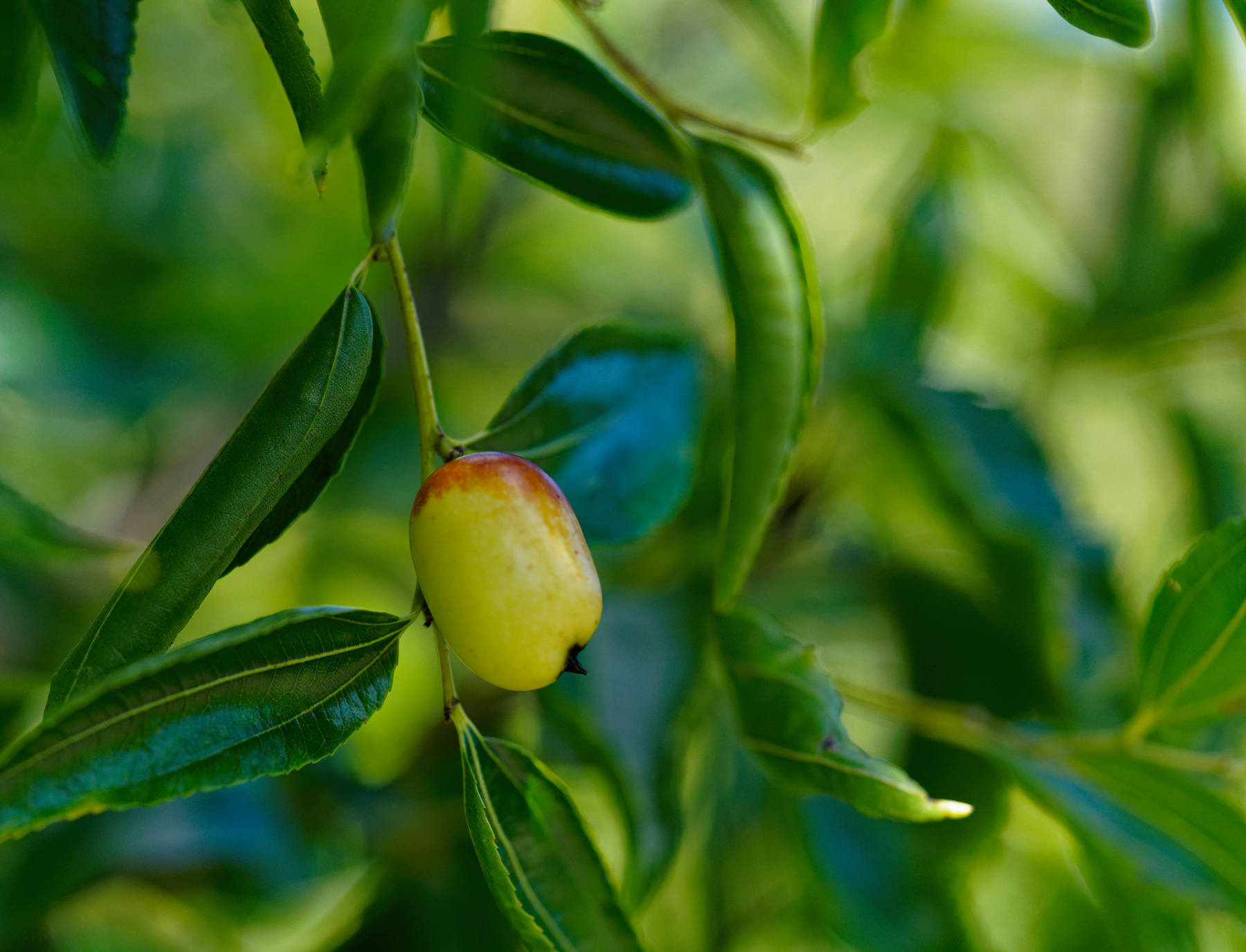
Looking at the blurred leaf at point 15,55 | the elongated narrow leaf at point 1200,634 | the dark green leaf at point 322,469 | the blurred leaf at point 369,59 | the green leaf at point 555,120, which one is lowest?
the elongated narrow leaf at point 1200,634

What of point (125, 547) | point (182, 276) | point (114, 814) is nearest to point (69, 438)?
point (182, 276)

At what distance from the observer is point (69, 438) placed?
39.0 inches

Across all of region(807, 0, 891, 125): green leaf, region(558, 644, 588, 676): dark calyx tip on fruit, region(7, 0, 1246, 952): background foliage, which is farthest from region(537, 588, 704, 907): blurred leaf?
region(807, 0, 891, 125): green leaf

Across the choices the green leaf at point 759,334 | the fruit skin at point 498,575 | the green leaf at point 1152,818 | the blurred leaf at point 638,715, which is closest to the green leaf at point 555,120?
the green leaf at point 759,334

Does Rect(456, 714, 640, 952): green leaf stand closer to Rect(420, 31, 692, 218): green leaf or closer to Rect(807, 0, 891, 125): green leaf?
Rect(420, 31, 692, 218): green leaf

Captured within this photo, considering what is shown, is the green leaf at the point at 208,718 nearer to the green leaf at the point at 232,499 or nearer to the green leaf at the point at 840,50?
the green leaf at the point at 232,499

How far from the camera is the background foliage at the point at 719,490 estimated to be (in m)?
0.60

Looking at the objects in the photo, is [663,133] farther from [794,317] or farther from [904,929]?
[904,929]

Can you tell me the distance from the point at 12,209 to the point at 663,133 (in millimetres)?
741

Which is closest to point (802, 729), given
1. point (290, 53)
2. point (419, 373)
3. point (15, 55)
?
point (419, 373)

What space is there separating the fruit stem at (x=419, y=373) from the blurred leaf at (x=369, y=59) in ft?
0.16

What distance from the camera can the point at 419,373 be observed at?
0.36 meters

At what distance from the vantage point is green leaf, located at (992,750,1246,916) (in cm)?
55

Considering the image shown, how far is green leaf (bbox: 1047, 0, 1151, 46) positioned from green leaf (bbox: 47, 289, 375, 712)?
0.93ft
